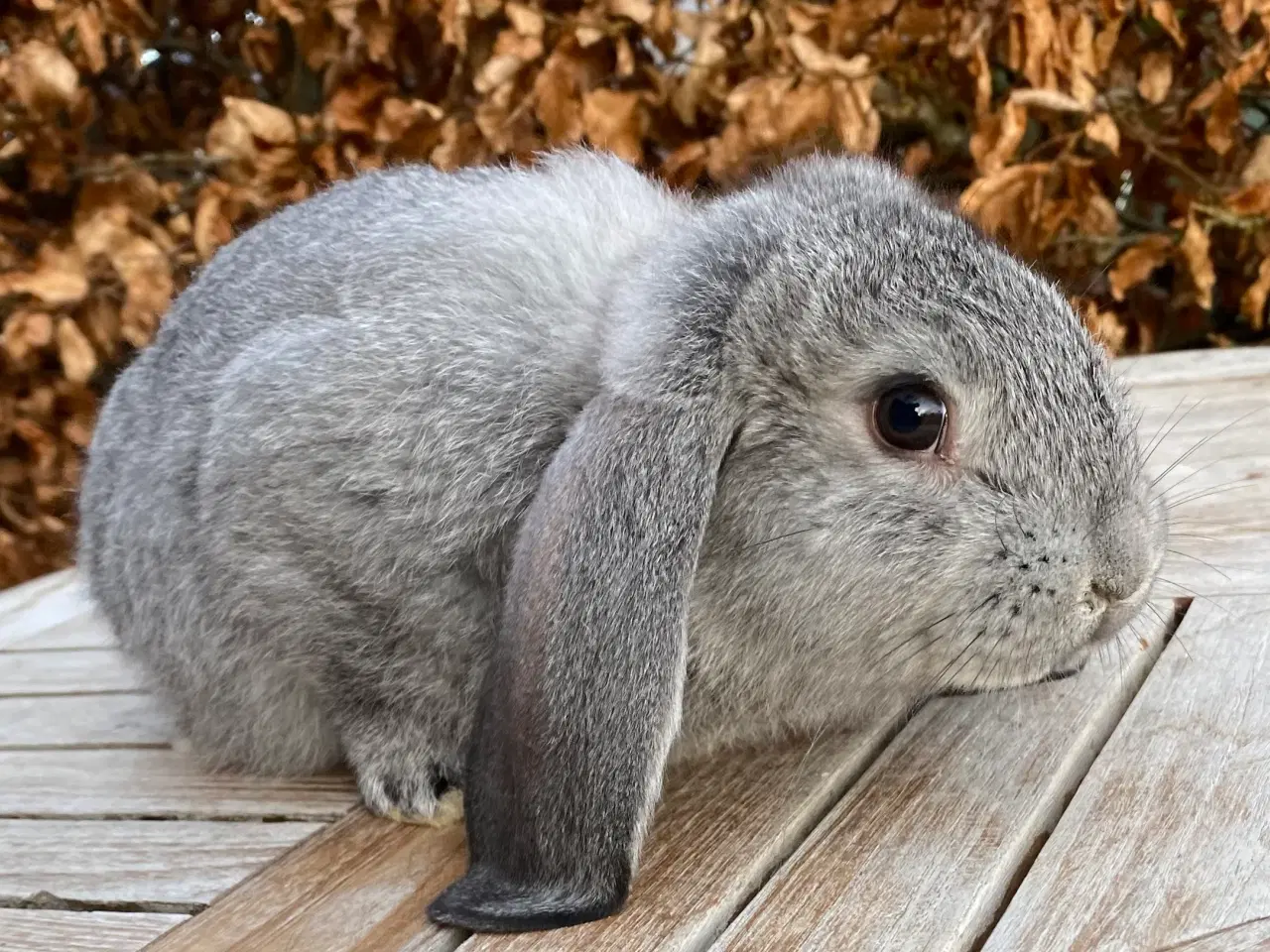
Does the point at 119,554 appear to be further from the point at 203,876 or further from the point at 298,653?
the point at 203,876

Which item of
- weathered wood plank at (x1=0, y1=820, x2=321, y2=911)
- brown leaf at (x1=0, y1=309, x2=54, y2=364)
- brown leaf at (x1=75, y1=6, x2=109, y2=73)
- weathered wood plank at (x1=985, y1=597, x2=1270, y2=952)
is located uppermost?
brown leaf at (x1=75, y1=6, x2=109, y2=73)

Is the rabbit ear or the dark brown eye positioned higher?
the dark brown eye

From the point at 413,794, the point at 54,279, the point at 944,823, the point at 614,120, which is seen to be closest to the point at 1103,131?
the point at 614,120

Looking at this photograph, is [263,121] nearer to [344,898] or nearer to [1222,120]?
[1222,120]

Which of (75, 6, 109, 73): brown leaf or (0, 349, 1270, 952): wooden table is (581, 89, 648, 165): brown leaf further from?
(0, 349, 1270, 952): wooden table

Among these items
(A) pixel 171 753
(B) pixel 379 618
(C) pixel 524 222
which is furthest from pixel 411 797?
(C) pixel 524 222

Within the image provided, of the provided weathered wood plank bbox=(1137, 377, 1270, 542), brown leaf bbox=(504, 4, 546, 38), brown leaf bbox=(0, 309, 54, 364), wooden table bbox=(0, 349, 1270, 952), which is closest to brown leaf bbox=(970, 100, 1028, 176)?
weathered wood plank bbox=(1137, 377, 1270, 542)
